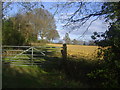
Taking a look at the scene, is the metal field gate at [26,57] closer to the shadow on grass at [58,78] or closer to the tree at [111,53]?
the shadow on grass at [58,78]

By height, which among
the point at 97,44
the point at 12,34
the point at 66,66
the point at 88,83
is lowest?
the point at 88,83

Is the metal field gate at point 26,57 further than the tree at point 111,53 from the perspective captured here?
Yes

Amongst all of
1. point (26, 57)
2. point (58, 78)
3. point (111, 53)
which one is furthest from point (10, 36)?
point (111, 53)

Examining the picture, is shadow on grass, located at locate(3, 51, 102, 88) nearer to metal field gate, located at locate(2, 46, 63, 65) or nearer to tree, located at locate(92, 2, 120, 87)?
tree, located at locate(92, 2, 120, 87)

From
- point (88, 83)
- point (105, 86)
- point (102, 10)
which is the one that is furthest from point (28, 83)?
point (102, 10)

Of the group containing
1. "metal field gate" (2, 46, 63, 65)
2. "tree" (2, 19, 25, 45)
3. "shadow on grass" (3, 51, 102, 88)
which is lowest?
"shadow on grass" (3, 51, 102, 88)

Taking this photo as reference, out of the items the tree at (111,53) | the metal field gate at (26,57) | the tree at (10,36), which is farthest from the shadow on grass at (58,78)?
the tree at (10,36)

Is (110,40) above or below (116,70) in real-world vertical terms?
above

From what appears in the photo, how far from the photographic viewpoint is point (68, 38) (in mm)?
6434

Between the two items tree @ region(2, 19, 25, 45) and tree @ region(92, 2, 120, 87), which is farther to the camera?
tree @ region(2, 19, 25, 45)

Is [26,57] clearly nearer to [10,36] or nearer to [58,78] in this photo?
[58,78]

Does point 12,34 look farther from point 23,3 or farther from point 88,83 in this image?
point 88,83

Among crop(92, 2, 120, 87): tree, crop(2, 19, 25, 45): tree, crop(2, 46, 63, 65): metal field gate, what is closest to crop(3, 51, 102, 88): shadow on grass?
crop(92, 2, 120, 87): tree

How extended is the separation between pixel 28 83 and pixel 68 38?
3.13 metres
